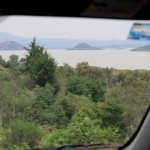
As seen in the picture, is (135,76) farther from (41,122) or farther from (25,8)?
(25,8)

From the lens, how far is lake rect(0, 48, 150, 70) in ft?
8.96

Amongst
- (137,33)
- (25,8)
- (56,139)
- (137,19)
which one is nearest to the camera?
(25,8)

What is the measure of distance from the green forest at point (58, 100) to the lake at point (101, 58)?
33 mm

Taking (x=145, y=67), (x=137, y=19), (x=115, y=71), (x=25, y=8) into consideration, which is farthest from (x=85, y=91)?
(x=25, y=8)

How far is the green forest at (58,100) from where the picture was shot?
2.71 metres

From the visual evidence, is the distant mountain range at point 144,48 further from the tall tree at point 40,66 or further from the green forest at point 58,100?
the tall tree at point 40,66

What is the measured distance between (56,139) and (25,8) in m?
1.06

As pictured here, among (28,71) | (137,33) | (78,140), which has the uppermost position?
(137,33)

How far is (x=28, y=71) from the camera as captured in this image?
275cm

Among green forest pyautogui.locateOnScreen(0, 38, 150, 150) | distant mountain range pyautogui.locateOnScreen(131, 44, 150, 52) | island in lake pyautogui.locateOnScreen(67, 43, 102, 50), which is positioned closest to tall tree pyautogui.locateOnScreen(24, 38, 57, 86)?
green forest pyautogui.locateOnScreen(0, 38, 150, 150)

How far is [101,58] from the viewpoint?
2783 mm

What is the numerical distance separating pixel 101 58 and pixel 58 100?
390 mm

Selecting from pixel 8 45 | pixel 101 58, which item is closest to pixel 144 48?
pixel 101 58

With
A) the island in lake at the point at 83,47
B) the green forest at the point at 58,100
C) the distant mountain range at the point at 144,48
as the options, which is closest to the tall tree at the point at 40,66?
the green forest at the point at 58,100
